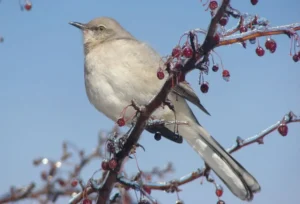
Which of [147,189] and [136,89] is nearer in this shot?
[147,189]

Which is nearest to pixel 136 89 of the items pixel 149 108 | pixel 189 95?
pixel 189 95

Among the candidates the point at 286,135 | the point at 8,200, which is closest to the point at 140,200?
the point at 8,200

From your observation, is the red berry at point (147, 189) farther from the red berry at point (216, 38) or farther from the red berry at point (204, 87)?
the red berry at point (216, 38)

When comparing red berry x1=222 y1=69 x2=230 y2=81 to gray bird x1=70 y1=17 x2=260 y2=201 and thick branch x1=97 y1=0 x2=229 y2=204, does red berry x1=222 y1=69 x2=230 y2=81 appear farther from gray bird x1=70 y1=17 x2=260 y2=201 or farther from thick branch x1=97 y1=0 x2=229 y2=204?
gray bird x1=70 y1=17 x2=260 y2=201

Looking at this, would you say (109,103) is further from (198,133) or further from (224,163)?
(224,163)

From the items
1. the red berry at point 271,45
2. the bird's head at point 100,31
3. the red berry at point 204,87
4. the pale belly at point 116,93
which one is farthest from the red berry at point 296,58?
the bird's head at point 100,31

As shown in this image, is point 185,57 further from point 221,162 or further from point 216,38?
point 221,162
